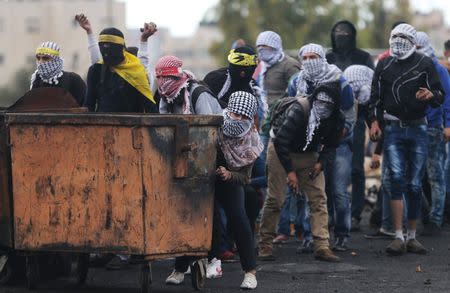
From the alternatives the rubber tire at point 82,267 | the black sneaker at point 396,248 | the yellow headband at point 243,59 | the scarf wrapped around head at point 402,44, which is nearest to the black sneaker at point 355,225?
the black sneaker at point 396,248

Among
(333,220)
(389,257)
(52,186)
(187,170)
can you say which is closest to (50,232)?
(52,186)

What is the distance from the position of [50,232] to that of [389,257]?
12.8 feet

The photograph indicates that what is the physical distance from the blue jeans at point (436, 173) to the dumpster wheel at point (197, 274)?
455 centimetres

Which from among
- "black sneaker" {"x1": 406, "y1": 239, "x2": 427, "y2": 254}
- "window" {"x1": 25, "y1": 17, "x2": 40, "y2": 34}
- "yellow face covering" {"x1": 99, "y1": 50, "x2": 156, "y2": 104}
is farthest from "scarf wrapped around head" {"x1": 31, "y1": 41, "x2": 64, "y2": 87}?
"window" {"x1": 25, "y1": 17, "x2": 40, "y2": 34}

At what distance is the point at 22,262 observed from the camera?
11.1 m

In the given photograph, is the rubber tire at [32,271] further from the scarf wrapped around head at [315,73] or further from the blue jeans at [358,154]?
the blue jeans at [358,154]

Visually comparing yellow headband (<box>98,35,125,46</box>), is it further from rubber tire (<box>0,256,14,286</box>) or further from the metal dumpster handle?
the metal dumpster handle

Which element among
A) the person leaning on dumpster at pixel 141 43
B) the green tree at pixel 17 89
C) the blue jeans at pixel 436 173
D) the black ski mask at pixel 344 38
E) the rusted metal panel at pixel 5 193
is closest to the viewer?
the rusted metal panel at pixel 5 193

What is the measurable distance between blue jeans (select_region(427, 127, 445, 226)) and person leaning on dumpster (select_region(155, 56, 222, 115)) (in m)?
4.27

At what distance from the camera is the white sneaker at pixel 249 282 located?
10.6 meters

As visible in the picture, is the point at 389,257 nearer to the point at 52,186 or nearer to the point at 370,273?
the point at 370,273

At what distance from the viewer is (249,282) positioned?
10.6m

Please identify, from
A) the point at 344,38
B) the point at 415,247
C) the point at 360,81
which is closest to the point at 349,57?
the point at 344,38

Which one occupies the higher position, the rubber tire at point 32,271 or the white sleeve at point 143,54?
the white sleeve at point 143,54
